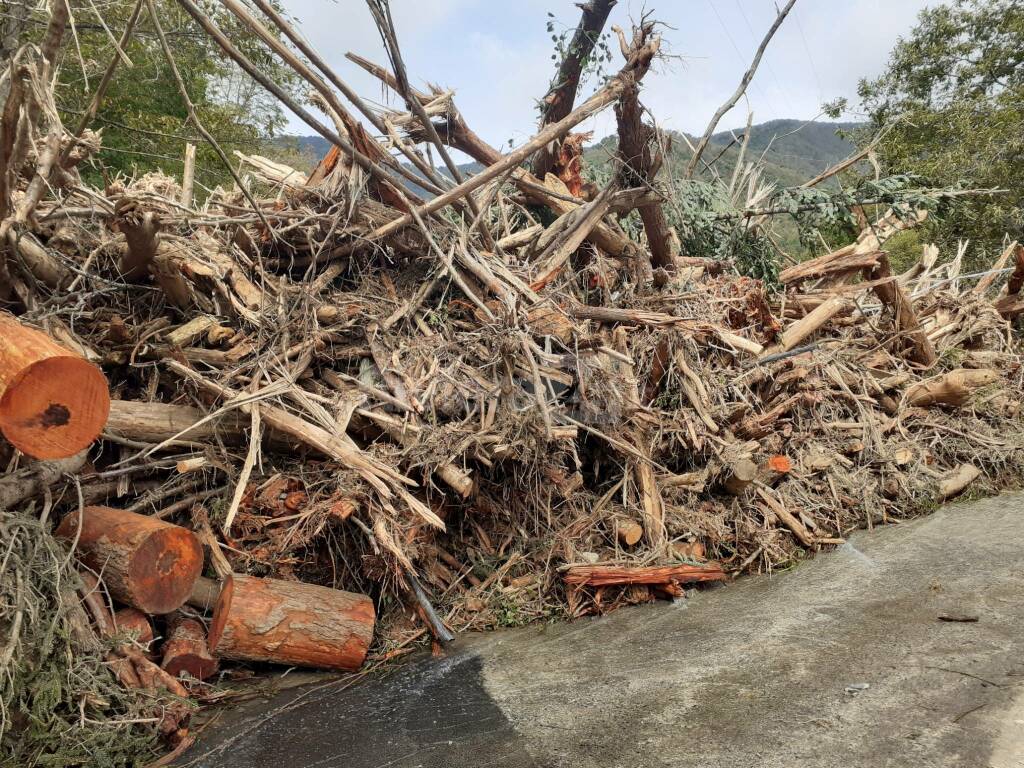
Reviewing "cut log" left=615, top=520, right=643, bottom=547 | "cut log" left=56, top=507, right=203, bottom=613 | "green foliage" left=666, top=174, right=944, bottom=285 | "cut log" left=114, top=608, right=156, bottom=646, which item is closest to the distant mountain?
"green foliage" left=666, top=174, right=944, bottom=285

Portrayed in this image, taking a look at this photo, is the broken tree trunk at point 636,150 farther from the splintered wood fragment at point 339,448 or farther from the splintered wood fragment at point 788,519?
the splintered wood fragment at point 339,448

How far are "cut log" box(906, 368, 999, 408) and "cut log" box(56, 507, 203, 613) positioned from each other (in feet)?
20.8

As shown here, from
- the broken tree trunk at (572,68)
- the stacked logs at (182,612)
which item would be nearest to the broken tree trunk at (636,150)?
the broken tree trunk at (572,68)

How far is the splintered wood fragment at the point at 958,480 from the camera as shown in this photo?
19.4 feet

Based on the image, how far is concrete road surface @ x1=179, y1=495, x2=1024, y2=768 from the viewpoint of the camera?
2.68m

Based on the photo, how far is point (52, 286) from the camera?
433 centimetres

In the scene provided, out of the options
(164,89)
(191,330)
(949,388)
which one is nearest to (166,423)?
(191,330)

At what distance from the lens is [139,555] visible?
3471mm

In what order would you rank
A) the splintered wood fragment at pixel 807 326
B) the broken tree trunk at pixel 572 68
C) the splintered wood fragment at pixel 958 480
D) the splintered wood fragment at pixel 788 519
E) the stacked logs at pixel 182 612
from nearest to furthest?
the stacked logs at pixel 182 612, the splintered wood fragment at pixel 788 519, the splintered wood fragment at pixel 958 480, the splintered wood fragment at pixel 807 326, the broken tree trunk at pixel 572 68

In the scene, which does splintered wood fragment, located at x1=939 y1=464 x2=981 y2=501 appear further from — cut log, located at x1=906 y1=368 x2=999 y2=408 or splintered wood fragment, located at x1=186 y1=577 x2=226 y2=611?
splintered wood fragment, located at x1=186 y1=577 x2=226 y2=611

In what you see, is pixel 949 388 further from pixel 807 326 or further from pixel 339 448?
pixel 339 448

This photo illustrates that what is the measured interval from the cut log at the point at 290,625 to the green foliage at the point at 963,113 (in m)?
13.3

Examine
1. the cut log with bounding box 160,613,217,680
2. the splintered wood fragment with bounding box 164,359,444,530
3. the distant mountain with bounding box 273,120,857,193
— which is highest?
the distant mountain with bounding box 273,120,857,193

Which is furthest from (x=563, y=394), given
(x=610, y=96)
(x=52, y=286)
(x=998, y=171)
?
(x=998, y=171)
